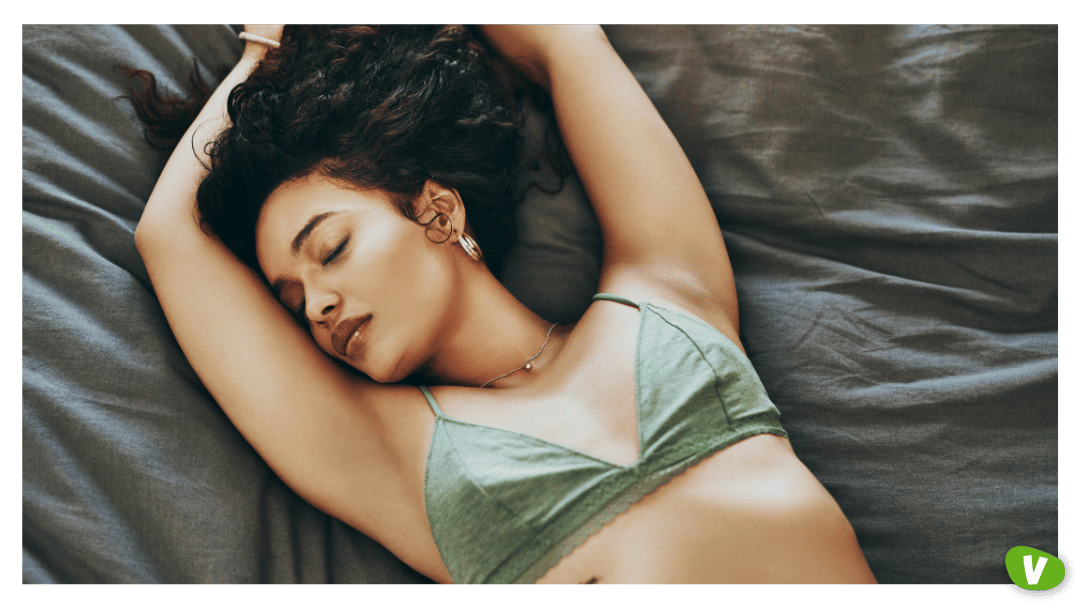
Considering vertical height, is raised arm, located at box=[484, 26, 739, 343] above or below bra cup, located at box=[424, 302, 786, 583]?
above

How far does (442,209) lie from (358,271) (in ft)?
0.68

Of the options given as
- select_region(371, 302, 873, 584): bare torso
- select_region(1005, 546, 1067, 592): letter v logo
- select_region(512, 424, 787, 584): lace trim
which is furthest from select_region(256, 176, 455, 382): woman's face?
select_region(1005, 546, 1067, 592): letter v logo

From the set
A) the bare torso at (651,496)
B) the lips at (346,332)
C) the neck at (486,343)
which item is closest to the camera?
the bare torso at (651,496)

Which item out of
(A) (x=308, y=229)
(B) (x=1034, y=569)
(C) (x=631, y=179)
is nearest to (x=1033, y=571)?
(B) (x=1034, y=569)

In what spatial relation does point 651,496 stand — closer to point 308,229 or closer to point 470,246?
point 470,246

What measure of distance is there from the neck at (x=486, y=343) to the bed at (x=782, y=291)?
0.40 ft

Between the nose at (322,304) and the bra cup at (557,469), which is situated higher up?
the nose at (322,304)

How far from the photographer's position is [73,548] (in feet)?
3.68

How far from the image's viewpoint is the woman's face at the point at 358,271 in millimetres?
1137

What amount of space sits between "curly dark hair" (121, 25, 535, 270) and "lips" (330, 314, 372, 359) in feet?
0.64

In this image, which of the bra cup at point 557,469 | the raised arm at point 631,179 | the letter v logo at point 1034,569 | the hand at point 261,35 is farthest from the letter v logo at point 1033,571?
the hand at point 261,35

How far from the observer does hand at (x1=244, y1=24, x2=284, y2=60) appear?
1345mm

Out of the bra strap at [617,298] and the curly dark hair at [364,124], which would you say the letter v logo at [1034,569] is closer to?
the bra strap at [617,298]

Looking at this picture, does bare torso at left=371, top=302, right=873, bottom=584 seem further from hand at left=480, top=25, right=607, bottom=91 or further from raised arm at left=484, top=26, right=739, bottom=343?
hand at left=480, top=25, right=607, bottom=91
